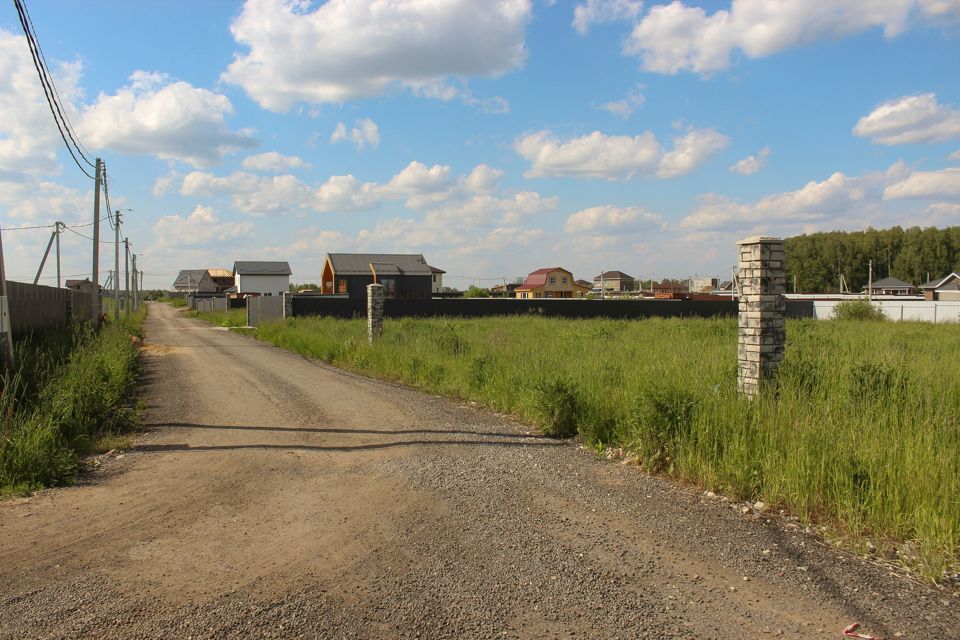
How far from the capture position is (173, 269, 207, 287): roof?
131688 mm

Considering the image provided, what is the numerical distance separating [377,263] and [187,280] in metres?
91.7

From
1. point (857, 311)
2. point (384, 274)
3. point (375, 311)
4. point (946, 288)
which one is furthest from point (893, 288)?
point (375, 311)

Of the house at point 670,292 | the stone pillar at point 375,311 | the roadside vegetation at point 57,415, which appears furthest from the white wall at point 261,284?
the roadside vegetation at point 57,415

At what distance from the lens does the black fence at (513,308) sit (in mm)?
32594

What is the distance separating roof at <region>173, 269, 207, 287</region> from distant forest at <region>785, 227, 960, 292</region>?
107 metres

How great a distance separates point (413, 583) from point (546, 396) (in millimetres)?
4517

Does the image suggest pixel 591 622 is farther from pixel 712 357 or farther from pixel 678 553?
pixel 712 357

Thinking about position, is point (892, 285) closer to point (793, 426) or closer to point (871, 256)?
point (871, 256)

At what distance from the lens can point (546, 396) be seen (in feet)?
27.2

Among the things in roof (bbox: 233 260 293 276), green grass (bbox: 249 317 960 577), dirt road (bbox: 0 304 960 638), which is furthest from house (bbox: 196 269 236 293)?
dirt road (bbox: 0 304 960 638)

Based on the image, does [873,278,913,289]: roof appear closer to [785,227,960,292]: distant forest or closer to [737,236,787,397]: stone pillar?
[785,227,960,292]: distant forest

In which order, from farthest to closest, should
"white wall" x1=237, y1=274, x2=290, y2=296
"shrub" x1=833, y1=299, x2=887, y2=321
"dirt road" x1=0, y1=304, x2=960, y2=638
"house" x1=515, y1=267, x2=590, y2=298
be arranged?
1. "house" x1=515, y1=267, x2=590, y2=298
2. "white wall" x1=237, y1=274, x2=290, y2=296
3. "shrub" x1=833, y1=299, x2=887, y2=321
4. "dirt road" x1=0, y1=304, x2=960, y2=638

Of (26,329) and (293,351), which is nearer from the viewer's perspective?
(26,329)

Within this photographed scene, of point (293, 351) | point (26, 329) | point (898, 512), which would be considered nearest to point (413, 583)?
point (898, 512)
